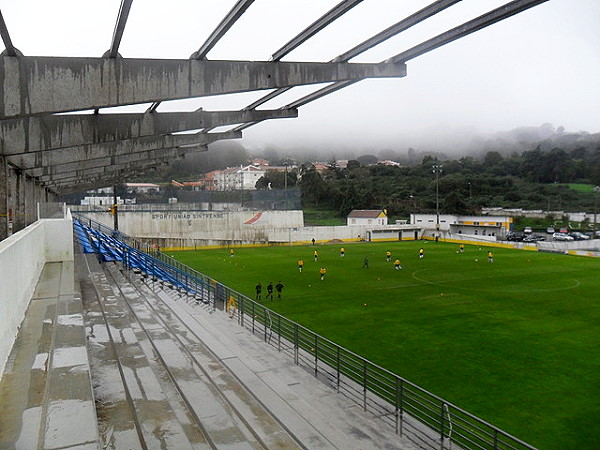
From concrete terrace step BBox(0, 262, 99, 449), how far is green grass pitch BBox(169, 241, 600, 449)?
7871 millimetres

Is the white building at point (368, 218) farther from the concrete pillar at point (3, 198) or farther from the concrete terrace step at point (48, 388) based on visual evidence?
the concrete terrace step at point (48, 388)

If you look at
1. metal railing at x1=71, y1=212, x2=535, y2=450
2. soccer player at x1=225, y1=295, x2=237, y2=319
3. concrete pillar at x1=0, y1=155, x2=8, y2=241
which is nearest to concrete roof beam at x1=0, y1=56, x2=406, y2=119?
metal railing at x1=71, y1=212, x2=535, y2=450

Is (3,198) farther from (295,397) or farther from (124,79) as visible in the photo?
(295,397)

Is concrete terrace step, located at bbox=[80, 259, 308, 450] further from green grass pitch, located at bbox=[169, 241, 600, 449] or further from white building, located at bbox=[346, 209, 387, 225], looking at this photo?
white building, located at bbox=[346, 209, 387, 225]

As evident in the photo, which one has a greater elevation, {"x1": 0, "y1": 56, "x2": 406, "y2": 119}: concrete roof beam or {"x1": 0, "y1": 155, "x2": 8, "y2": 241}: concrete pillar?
{"x1": 0, "y1": 56, "x2": 406, "y2": 119}: concrete roof beam

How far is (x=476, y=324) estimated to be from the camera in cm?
1827

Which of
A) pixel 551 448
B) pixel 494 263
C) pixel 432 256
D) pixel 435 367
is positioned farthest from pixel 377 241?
pixel 551 448

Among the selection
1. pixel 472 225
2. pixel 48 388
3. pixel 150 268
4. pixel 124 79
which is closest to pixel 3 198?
pixel 124 79

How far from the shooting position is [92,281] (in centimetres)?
1492

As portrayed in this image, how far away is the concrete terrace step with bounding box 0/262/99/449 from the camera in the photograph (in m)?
4.53

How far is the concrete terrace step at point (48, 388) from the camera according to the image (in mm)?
4531

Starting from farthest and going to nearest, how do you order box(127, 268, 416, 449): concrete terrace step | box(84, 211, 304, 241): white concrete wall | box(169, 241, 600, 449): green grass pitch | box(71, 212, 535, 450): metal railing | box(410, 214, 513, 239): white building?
box(410, 214, 513, 239): white building
box(84, 211, 304, 241): white concrete wall
box(169, 241, 600, 449): green grass pitch
box(71, 212, 535, 450): metal railing
box(127, 268, 416, 449): concrete terrace step

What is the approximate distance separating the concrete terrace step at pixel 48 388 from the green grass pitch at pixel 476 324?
7.87 m

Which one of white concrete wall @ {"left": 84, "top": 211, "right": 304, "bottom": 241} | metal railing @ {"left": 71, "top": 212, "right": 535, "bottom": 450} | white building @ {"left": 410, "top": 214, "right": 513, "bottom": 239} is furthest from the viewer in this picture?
white building @ {"left": 410, "top": 214, "right": 513, "bottom": 239}
